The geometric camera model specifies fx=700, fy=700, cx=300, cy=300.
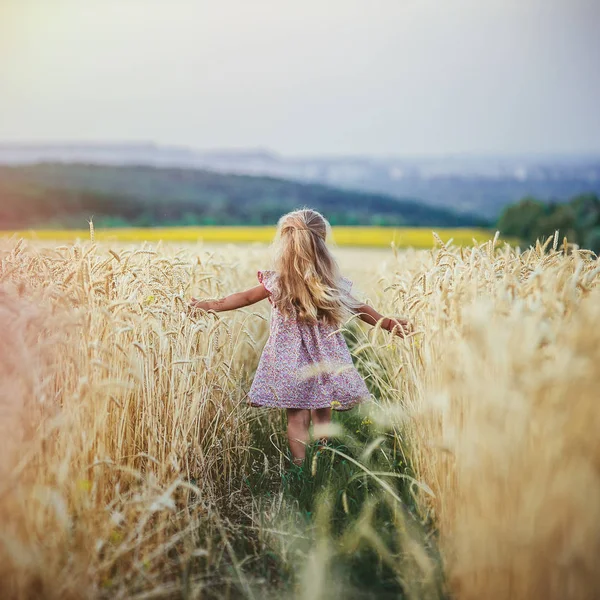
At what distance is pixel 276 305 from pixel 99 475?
1.56 m

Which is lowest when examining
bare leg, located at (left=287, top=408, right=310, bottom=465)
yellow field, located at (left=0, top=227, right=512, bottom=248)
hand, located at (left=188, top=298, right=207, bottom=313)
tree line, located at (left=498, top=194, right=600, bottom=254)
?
bare leg, located at (left=287, top=408, right=310, bottom=465)

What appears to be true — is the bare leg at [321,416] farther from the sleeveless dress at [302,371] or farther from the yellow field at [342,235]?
the yellow field at [342,235]

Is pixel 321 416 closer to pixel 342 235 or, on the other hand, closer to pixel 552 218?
pixel 342 235

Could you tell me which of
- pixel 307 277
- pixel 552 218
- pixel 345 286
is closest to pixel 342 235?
pixel 552 218

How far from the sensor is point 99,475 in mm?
2869

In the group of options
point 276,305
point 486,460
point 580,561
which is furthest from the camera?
point 276,305

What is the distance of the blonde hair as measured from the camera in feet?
13.1

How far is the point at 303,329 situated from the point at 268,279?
0.36 m

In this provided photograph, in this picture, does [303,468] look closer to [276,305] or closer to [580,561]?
[276,305]

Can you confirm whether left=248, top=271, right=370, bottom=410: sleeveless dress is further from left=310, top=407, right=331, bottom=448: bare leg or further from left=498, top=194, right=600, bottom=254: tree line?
left=498, top=194, right=600, bottom=254: tree line

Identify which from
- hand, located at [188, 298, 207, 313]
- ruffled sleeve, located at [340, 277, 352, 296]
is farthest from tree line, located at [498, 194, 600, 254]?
hand, located at [188, 298, 207, 313]

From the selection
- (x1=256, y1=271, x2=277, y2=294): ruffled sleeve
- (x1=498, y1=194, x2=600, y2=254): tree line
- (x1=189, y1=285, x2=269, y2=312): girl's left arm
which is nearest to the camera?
(x1=189, y1=285, x2=269, y2=312): girl's left arm

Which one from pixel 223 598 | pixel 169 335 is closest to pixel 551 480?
pixel 223 598

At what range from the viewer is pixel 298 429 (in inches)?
160
